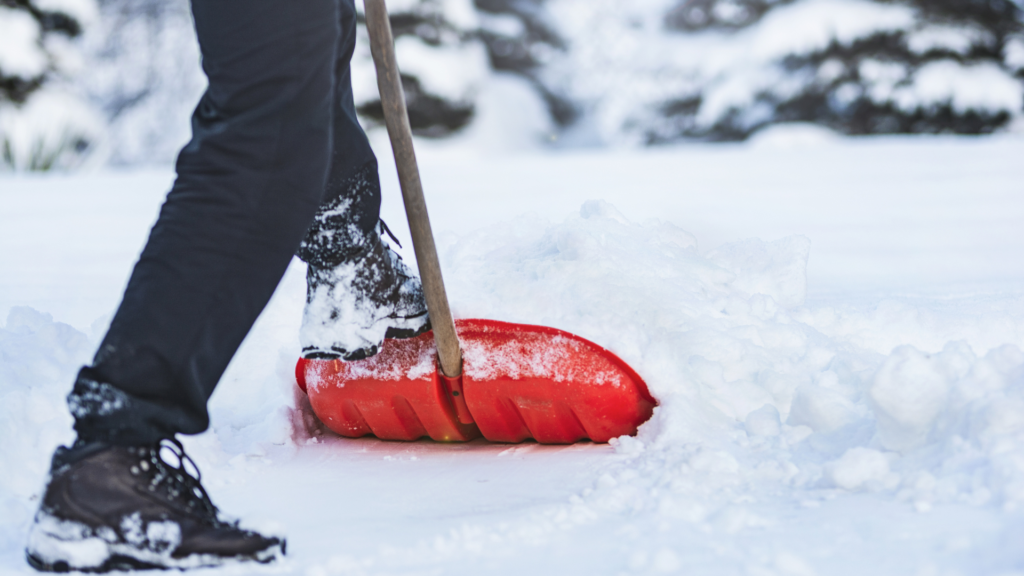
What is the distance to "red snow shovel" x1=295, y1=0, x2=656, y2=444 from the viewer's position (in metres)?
1.02

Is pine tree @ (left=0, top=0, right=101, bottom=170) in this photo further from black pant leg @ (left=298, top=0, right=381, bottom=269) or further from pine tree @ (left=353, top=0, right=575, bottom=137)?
black pant leg @ (left=298, top=0, right=381, bottom=269)

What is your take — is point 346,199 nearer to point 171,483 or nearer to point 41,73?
point 171,483

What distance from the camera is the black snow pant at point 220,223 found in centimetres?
68

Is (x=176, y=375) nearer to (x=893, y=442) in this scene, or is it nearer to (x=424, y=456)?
(x=424, y=456)

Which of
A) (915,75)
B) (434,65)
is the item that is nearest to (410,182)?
(915,75)

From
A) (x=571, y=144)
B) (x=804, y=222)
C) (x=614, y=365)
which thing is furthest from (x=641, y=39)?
(x=614, y=365)

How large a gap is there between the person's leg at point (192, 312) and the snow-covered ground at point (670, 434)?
81 mm

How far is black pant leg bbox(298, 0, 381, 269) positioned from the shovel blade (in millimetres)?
199

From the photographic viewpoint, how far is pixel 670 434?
3.19ft

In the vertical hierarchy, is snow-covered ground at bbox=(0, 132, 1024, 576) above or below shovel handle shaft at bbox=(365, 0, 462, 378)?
below

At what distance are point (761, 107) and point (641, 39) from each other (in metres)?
2.45

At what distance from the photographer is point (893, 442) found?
33.2 inches

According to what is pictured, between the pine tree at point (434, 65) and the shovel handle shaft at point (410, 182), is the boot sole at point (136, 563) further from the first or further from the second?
the pine tree at point (434, 65)

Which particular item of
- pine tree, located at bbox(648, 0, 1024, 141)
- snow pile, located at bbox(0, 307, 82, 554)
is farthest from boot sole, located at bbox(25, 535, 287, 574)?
pine tree, located at bbox(648, 0, 1024, 141)
